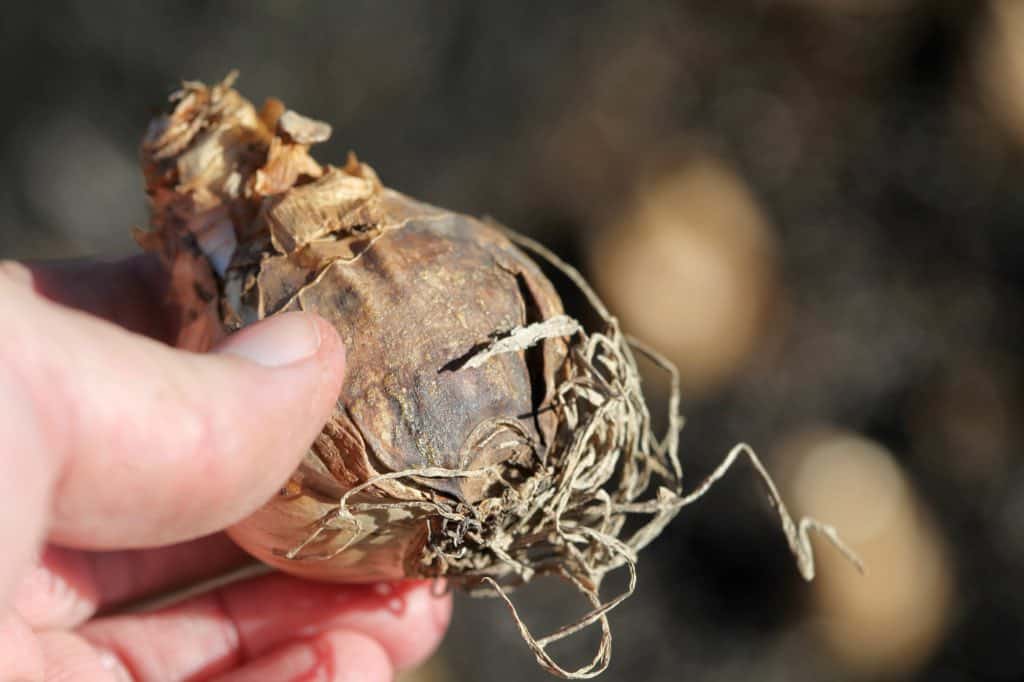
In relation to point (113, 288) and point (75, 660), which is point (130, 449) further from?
point (113, 288)

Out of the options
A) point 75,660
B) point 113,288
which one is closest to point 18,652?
point 75,660

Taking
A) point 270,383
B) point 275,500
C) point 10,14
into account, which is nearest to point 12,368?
point 270,383

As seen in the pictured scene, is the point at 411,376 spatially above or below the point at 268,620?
above

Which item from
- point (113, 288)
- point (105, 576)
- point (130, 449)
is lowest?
point (105, 576)

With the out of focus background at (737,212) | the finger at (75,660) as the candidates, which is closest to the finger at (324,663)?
the finger at (75,660)

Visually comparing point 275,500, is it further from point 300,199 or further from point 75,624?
point 75,624

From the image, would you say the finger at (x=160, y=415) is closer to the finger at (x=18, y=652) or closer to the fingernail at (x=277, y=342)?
the fingernail at (x=277, y=342)

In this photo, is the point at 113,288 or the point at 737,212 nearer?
the point at 113,288
